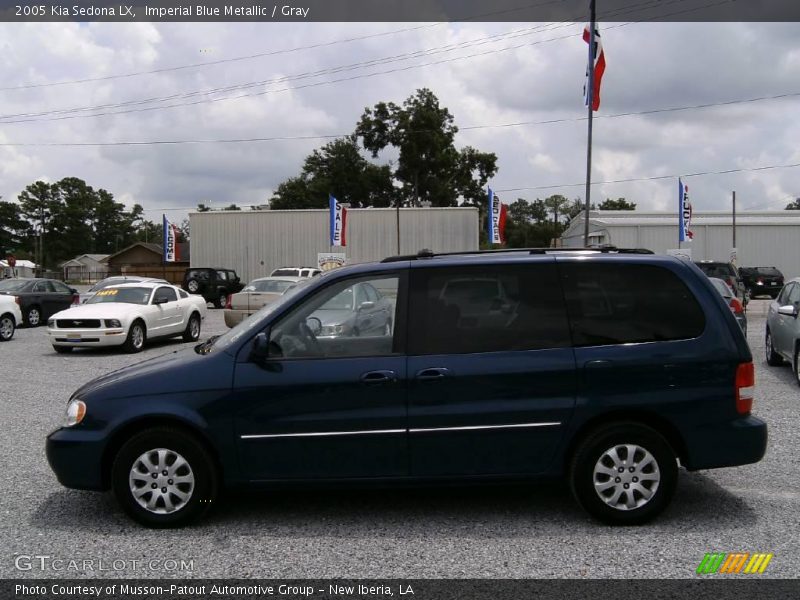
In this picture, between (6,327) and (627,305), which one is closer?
(627,305)

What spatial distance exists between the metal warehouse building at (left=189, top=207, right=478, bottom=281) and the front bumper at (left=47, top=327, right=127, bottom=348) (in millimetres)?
28402

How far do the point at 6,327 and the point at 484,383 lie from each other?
16810 mm

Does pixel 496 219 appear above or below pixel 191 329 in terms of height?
above

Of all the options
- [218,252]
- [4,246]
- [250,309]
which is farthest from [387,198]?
[4,246]

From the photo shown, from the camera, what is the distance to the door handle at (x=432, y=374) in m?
4.67

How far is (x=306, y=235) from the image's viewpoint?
4391 centimetres

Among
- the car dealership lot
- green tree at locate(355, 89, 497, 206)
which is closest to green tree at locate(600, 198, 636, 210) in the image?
green tree at locate(355, 89, 497, 206)

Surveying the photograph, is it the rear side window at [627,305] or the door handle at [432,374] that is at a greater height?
the rear side window at [627,305]

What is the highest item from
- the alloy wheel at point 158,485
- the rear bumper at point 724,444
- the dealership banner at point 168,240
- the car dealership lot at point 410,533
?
the dealership banner at point 168,240

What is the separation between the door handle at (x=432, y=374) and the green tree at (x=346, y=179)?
6487cm

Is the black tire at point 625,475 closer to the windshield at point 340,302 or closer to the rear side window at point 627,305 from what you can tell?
the rear side window at point 627,305

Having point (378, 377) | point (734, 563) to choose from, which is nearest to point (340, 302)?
point (378, 377)

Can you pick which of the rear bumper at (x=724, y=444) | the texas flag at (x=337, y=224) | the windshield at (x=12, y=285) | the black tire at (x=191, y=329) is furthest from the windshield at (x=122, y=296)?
the texas flag at (x=337, y=224)

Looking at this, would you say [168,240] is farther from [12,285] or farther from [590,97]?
[590,97]
